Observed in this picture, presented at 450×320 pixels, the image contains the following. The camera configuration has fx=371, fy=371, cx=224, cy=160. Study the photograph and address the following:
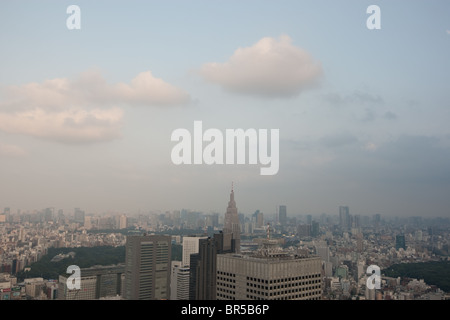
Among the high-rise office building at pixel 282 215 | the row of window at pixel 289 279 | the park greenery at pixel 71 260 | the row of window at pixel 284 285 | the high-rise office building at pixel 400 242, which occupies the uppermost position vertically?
the high-rise office building at pixel 282 215

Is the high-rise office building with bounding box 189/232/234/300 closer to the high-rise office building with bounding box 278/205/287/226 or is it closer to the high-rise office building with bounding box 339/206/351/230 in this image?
the high-rise office building with bounding box 278/205/287/226

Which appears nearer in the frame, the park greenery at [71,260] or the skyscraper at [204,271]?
the skyscraper at [204,271]

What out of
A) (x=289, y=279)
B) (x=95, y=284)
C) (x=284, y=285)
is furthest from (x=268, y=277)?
(x=95, y=284)

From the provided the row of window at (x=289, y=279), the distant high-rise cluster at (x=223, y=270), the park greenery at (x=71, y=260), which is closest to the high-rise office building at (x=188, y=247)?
the distant high-rise cluster at (x=223, y=270)

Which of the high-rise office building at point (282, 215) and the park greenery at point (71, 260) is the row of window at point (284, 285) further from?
the park greenery at point (71, 260)

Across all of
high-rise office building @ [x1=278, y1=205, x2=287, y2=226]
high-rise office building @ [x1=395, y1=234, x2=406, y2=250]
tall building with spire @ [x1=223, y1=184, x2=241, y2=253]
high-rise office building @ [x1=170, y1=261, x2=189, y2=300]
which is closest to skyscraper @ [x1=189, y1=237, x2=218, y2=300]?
high-rise office building @ [x1=170, y1=261, x2=189, y2=300]

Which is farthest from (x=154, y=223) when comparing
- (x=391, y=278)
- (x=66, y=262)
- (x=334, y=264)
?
(x=391, y=278)
